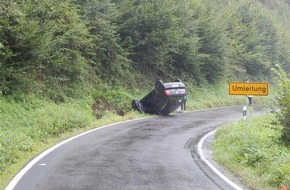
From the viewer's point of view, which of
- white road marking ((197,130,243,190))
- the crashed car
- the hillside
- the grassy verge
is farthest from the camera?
the crashed car

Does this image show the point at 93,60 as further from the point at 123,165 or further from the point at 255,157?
the point at 255,157

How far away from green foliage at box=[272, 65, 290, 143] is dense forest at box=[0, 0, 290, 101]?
8245mm

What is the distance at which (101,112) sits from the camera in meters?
21.0

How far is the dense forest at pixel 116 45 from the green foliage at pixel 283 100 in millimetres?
8245

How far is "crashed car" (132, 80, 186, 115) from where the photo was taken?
2250 centimetres

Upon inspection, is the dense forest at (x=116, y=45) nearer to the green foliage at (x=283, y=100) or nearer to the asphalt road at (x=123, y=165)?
the asphalt road at (x=123, y=165)

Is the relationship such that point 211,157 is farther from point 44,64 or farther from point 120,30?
point 120,30

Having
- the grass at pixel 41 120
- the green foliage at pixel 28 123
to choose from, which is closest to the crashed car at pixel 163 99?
the grass at pixel 41 120

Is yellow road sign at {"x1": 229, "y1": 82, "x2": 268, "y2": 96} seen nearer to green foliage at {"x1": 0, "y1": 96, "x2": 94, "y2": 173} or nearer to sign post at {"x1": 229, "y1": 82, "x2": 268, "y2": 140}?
sign post at {"x1": 229, "y1": 82, "x2": 268, "y2": 140}

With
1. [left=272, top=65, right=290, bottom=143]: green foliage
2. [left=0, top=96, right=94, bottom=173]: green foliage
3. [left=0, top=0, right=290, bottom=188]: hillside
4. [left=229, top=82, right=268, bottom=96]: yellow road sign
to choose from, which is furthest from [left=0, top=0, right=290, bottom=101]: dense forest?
[left=272, top=65, right=290, bottom=143]: green foliage

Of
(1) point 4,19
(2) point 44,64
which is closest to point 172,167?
(1) point 4,19

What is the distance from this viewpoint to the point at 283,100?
1214 centimetres

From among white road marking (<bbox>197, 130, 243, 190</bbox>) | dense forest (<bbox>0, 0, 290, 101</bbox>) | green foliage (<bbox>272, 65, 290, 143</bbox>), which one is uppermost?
dense forest (<bbox>0, 0, 290, 101</bbox>)

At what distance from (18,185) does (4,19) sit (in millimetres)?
8229
